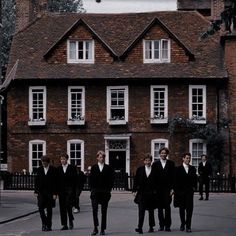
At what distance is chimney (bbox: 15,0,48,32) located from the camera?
5466cm

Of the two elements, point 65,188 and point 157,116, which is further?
point 157,116

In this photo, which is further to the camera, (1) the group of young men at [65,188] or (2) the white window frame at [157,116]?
(2) the white window frame at [157,116]

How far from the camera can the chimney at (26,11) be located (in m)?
54.7

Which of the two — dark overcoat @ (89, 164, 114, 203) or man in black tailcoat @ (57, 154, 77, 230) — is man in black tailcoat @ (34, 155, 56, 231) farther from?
dark overcoat @ (89, 164, 114, 203)

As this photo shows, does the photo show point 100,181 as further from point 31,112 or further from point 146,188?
point 31,112

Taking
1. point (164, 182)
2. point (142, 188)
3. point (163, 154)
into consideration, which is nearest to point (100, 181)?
point (142, 188)

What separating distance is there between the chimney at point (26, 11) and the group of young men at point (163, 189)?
3644 cm

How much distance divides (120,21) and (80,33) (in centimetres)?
426

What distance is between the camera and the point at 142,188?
18859 millimetres

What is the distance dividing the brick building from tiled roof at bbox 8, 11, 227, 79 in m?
0.07

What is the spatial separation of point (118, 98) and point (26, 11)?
11232 mm

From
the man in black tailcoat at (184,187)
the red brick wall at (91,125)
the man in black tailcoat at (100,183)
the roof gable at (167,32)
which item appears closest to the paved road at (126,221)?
the man in black tailcoat at (184,187)

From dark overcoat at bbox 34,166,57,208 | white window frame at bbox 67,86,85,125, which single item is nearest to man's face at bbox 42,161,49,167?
dark overcoat at bbox 34,166,57,208

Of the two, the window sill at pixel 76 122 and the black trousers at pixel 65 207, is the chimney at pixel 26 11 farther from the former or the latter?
the black trousers at pixel 65 207
